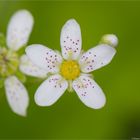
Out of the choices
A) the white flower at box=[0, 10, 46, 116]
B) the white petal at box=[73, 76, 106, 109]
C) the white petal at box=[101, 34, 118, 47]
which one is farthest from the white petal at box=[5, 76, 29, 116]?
the white petal at box=[101, 34, 118, 47]

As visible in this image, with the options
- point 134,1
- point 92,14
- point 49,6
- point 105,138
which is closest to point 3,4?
point 49,6

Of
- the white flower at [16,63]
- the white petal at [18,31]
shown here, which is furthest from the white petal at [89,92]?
the white petal at [18,31]

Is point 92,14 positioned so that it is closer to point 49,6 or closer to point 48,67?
point 49,6

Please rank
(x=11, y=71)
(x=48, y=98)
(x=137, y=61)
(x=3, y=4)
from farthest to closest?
(x=3, y=4) → (x=137, y=61) → (x=11, y=71) → (x=48, y=98)

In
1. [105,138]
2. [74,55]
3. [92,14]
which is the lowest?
[105,138]

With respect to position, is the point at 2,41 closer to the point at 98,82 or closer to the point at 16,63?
the point at 16,63

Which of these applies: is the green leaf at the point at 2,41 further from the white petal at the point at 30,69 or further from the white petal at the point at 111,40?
the white petal at the point at 111,40

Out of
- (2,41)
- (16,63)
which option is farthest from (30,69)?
(2,41)
